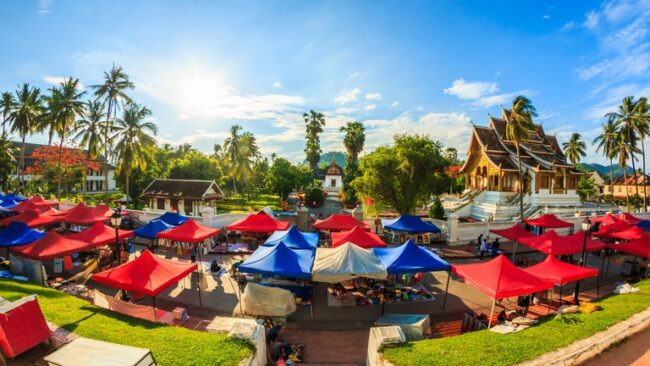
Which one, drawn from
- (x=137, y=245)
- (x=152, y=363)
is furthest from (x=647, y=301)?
(x=137, y=245)

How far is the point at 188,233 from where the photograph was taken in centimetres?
1695

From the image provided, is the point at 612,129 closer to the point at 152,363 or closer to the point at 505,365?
the point at 505,365

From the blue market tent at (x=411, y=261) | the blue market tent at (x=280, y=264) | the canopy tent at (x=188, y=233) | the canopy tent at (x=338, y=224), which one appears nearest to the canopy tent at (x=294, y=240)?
the blue market tent at (x=280, y=264)

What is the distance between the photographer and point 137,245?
70.3 feet

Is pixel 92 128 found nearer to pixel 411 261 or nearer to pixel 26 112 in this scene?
pixel 26 112

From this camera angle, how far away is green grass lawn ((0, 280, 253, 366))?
23.2ft

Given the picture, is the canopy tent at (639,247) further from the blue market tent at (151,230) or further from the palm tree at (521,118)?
the blue market tent at (151,230)

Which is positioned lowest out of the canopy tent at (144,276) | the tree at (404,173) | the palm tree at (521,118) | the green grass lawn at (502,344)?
the green grass lawn at (502,344)

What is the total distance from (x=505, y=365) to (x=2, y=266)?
20.1m

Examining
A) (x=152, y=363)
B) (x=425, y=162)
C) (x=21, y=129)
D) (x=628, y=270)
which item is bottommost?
(x=628, y=270)

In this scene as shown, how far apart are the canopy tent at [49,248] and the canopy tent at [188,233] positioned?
3527 mm

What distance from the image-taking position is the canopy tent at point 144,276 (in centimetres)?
1024

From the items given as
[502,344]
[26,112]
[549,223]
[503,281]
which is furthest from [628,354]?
[26,112]

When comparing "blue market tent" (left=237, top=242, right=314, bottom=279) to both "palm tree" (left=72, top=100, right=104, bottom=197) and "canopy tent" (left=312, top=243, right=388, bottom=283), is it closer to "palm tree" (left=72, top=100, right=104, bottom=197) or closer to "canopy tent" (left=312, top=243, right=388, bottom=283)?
"canopy tent" (left=312, top=243, right=388, bottom=283)
